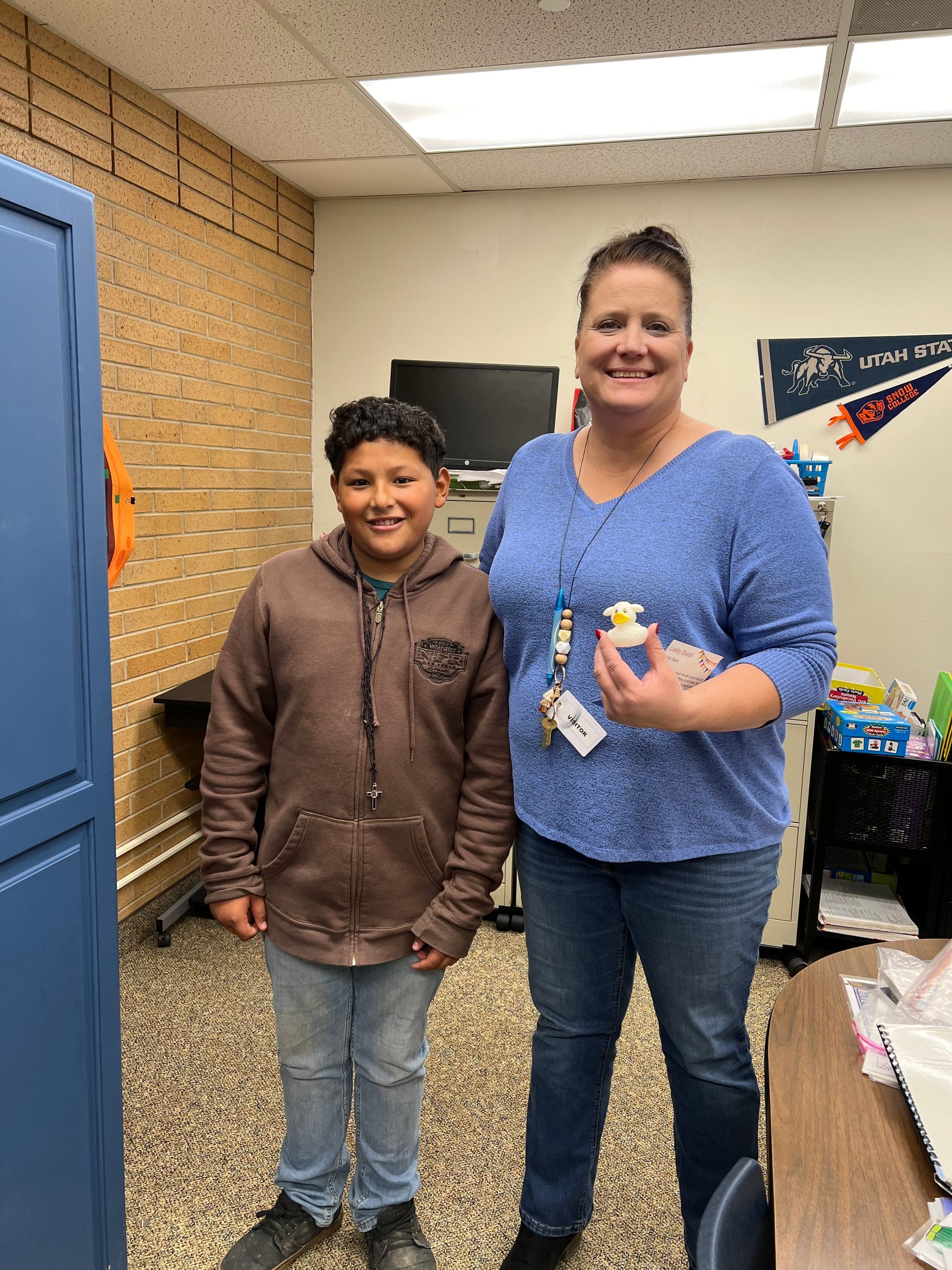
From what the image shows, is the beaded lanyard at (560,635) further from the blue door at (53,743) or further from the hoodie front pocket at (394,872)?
the blue door at (53,743)

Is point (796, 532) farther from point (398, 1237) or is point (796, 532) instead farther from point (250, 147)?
point (250, 147)

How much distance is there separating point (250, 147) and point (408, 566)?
7.98 feet

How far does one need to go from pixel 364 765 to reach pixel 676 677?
1.74 ft

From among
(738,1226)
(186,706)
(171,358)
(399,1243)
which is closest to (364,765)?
(738,1226)

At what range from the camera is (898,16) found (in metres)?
2.08

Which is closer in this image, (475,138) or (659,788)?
(659,788)

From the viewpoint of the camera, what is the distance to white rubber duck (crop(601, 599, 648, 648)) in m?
1.13

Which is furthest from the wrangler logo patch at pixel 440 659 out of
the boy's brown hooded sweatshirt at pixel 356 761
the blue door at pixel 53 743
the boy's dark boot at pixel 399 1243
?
the boy's dark boot at pixel 399 1243

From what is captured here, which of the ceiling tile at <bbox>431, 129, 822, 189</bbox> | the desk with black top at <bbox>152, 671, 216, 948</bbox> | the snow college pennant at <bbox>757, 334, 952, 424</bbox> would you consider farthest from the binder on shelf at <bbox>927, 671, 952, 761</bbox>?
the desk with black top at <bbox>152, 671, 216, 948</bbox>

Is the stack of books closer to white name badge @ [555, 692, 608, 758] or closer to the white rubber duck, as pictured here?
white name badge @ [555, 692, 608, 758]

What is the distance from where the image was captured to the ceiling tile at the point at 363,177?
10.5 feet

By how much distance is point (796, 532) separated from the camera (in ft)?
3.80

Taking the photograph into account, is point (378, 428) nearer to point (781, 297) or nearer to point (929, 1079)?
point (929, 1079)

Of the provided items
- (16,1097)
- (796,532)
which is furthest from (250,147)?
(16,1097)
